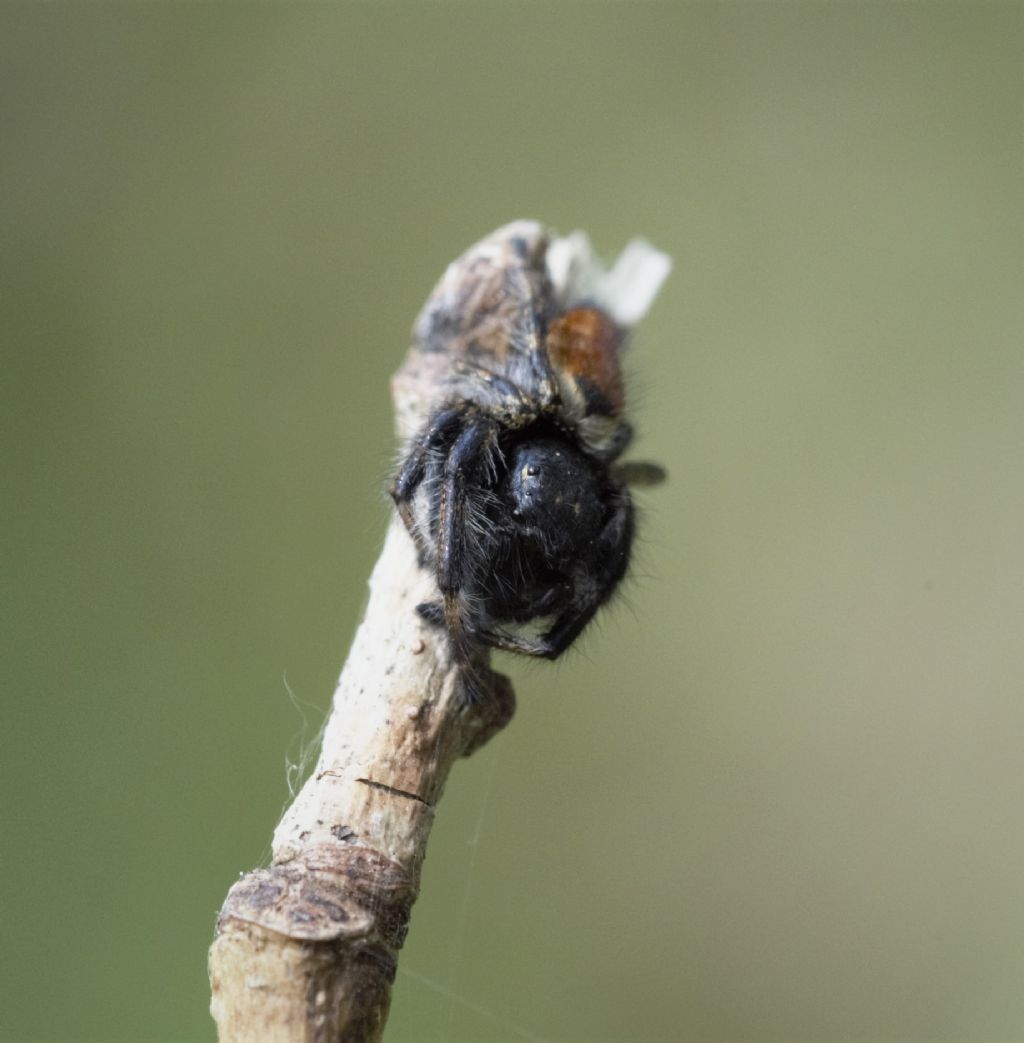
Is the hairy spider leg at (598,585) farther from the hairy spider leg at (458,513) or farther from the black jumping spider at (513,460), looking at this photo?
the hairy spider leg at (458,513)

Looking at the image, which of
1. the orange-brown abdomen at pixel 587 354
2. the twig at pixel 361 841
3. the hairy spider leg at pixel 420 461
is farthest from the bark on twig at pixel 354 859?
the orange-brown abdomen at pixel 587 354

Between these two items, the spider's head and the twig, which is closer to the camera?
the twig

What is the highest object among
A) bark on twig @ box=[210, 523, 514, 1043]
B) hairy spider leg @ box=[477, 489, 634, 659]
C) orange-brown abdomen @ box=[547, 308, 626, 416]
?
orange-brown abdomen @ box=[547, 308, 626, 416]

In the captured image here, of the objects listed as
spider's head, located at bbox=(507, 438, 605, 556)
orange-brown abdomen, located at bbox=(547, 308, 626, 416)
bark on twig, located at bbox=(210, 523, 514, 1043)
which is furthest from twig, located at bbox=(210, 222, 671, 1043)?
orange-brown abdomen, located at bbox=(547, 308, 626, 416)

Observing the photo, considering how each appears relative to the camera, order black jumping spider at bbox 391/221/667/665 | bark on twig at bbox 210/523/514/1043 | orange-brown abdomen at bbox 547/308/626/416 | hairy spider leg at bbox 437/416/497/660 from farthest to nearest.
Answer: orange-brown abdomen at bbox 547/308/626/416 → black jumping spider at bbox 391/221/667/665 → hairy spider leg at bbox 437/416/497/660 → bark on twig at bbox 210/523/514/1043

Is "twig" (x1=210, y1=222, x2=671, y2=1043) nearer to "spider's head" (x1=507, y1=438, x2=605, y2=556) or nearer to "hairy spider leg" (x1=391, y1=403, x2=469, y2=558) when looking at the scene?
"hairy spider leg" (x1=391, y1=403, x2=469, y2=558)

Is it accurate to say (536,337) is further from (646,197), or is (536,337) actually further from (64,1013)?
(646,197)

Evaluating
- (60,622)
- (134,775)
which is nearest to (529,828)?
(134,775)

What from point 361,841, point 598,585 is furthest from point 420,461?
point 361,841
